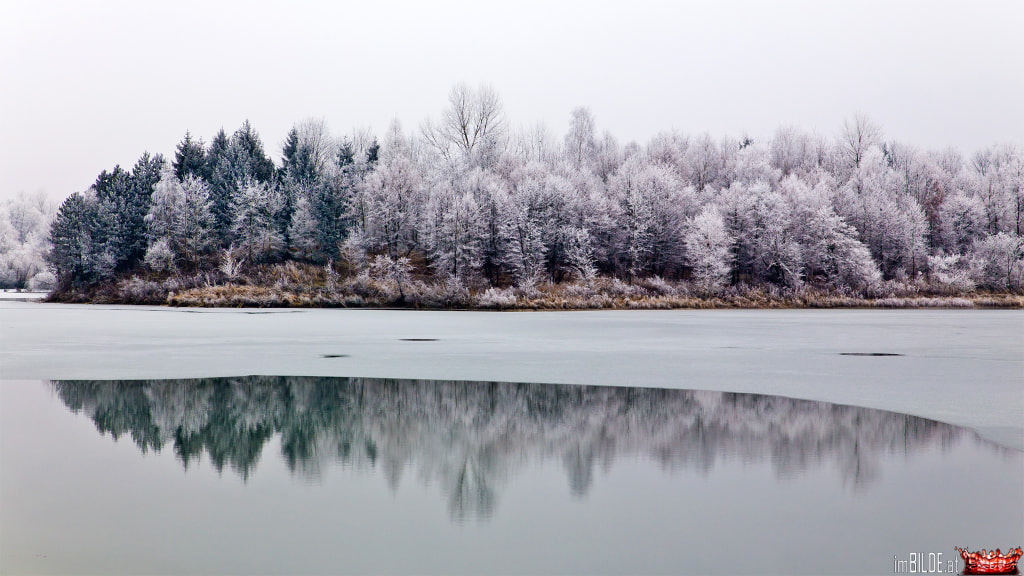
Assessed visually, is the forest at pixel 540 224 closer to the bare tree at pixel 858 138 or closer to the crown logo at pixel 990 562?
the bare tree at pixel 858 138

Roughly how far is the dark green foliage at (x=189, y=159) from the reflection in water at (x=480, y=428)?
7300 cm

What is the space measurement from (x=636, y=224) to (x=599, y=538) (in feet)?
180

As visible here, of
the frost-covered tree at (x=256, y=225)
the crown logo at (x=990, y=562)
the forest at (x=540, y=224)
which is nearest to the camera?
the crown logo at (x=990, y=562)

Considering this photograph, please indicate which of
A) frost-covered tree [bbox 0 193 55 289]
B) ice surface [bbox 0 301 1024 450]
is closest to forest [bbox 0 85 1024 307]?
frost-covered tree [bbox 0 193 55 289]

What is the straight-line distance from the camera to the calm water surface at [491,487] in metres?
5.28

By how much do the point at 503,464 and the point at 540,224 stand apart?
52.5 m

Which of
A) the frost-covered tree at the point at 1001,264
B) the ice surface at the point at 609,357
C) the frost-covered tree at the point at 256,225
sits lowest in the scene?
the ice surface at the point at 609,357

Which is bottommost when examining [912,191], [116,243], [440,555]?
[440,555]

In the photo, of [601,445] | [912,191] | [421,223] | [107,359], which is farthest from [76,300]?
[912,191]

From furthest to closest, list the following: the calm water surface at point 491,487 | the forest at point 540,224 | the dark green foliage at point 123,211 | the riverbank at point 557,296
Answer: the dark green foliage at point 123,211, the forest at point 540,224, the riverbank at point 557,296, the calm water surface at point 491,487

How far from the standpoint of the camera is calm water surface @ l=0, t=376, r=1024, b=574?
5.28 m

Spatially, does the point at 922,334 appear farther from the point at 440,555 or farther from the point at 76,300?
the point at 76,300

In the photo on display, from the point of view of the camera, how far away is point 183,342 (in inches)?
806

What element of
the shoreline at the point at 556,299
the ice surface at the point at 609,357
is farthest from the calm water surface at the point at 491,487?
the shoreline at the point at 556,299
